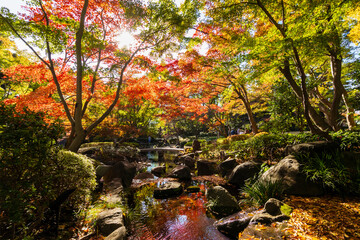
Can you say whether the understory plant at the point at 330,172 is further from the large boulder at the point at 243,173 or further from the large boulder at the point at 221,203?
the large boulder at the point at 221,203

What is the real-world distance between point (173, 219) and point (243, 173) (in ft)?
11.7

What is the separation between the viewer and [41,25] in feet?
16.9

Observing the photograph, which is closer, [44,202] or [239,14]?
[44,202]

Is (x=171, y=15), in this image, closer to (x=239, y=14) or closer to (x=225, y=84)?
(x=239, y=14)

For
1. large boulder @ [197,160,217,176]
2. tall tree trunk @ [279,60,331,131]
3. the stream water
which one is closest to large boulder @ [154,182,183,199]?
the stream water

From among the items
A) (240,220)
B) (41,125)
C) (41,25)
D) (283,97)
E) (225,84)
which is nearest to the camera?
(41,125)

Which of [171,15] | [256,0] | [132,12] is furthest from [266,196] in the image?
[132,12]

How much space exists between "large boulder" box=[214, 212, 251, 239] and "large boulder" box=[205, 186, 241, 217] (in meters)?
0.60

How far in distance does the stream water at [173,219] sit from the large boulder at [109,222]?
0.51 metres

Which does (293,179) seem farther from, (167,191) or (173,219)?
(167,191)

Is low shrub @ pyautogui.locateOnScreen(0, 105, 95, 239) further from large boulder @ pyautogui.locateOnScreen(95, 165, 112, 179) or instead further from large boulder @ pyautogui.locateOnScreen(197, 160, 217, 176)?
large boulder @ pyautogui.locateOnScreen(197, 160, 217, 176)

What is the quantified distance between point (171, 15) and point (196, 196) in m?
7.67

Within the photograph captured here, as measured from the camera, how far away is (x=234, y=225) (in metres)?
3.56

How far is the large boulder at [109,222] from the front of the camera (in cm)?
346
